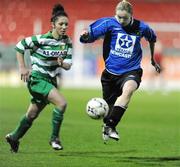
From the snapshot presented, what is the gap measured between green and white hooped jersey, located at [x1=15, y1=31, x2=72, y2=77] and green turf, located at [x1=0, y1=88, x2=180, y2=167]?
4.04ft

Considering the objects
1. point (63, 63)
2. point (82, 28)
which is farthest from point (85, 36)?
point (82, 28)

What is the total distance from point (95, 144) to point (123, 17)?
2.39 m

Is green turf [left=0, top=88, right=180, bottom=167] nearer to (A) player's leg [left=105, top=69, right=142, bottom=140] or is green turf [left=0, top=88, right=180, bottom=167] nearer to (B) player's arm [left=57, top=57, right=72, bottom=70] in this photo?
(A) player's leg [left=105, top=69, right=142, bottom=140]

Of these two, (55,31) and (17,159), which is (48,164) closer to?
(17,159)

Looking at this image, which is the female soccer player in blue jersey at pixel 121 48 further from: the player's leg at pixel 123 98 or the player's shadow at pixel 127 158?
the player's shadow at pixel 127 158

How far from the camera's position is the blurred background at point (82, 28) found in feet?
115

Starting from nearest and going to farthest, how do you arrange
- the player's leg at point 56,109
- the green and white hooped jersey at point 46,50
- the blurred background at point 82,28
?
the player's leg at point 56,109
the green and white hooped jersey at point 46,50
the blurred background at point 82,28

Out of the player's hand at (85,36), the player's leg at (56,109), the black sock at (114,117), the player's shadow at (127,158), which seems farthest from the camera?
the player's hand at (85,36)

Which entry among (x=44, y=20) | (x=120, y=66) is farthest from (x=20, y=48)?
(x=44, y=20)

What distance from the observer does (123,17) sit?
32.5 feet

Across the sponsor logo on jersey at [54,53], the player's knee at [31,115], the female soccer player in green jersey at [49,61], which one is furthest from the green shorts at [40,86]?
the sponsor logo on jersey at [54,53]

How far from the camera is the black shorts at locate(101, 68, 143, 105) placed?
398 inches

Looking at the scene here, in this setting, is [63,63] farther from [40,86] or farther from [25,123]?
[25,123]

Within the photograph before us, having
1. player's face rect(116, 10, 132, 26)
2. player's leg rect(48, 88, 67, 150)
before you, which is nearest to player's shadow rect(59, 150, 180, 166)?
player's leg rect(48, 88, 67, 150)
